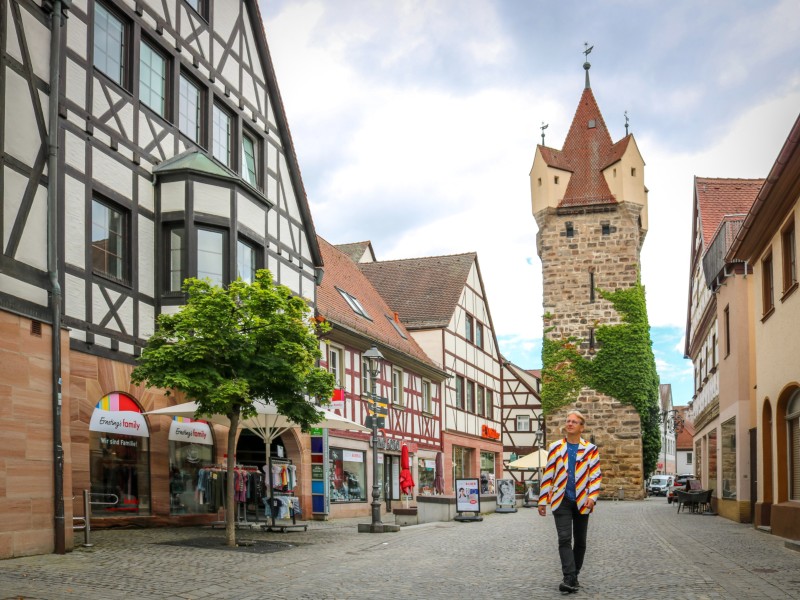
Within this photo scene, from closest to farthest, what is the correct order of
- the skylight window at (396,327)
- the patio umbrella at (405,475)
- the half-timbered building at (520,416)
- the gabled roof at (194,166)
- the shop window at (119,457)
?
1. the shop window at (119,457)
2. the gabled roof at (194,166)
3. the patio umbrella at (405,475)
4. the skylight window at (396,327)
5. the half-timbered building at (520,416)

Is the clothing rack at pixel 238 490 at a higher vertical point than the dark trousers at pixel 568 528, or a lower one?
lower

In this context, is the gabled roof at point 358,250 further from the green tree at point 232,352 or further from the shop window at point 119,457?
the green tree at point 232,352

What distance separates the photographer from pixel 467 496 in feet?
81.9

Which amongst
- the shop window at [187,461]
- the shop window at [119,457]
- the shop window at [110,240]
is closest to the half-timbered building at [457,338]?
the shop window at [187,461]

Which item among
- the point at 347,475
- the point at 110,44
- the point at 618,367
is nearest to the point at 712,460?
the point at 347,475

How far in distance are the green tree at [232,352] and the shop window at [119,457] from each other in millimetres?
1654

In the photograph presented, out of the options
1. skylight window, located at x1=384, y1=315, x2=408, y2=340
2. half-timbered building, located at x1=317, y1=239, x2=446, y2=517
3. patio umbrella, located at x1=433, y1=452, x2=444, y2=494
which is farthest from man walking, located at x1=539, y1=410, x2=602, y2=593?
patio umbrella, located at x1=433, y1=452, x2=444, y2=494

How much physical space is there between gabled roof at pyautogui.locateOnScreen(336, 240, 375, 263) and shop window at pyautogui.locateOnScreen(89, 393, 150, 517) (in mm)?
26973

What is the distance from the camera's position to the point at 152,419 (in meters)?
17.5

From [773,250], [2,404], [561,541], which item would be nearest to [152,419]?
[2,404]

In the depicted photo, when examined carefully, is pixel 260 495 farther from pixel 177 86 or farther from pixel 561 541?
pixel 561 541

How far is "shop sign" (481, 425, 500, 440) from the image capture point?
4400 centimetres

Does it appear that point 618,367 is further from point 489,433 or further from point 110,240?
point 110,240

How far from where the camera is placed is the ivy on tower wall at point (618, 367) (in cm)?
4438
